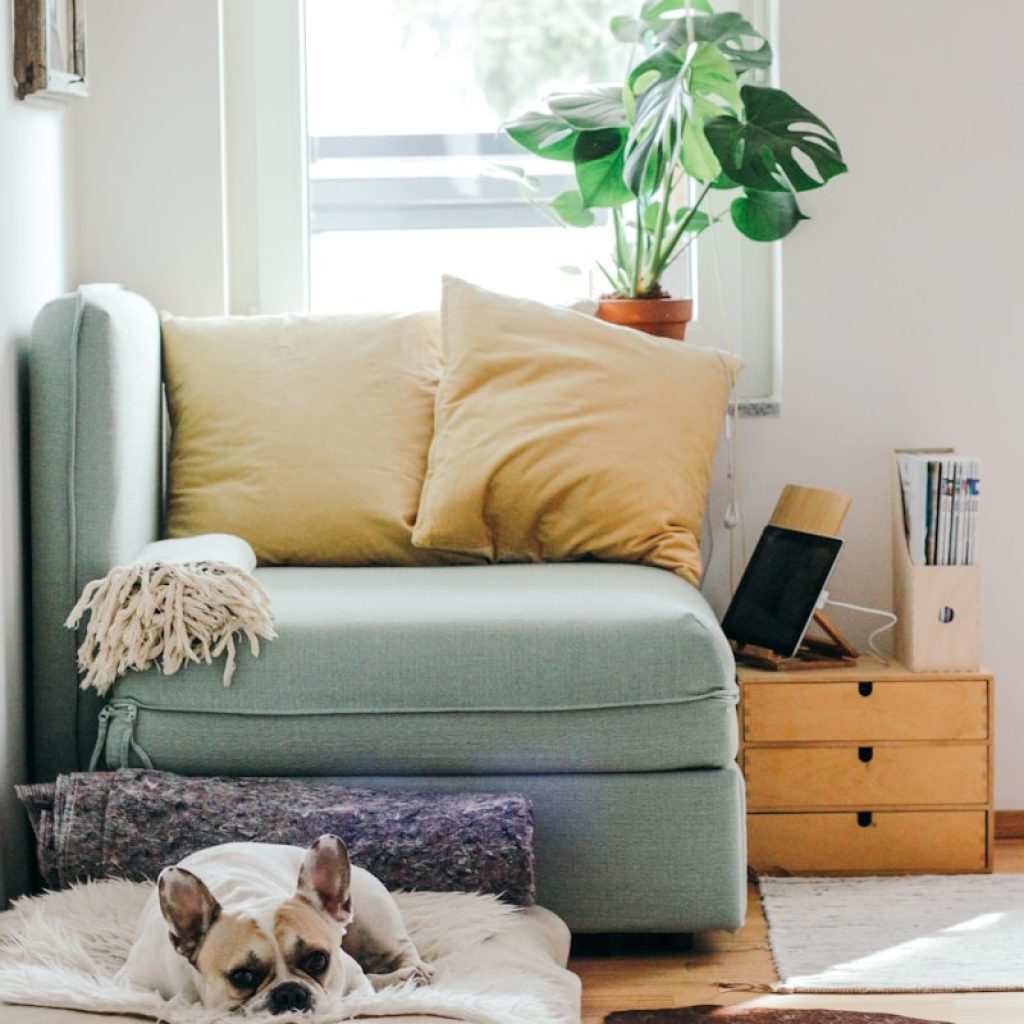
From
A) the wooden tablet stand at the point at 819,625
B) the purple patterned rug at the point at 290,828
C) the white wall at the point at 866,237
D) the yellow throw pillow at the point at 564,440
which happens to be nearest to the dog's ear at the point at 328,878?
the purple patterned rug at the point at 290,828

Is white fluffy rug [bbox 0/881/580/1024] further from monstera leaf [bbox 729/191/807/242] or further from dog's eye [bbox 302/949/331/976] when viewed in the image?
monstera leaf [bbox 729/191/807/242]

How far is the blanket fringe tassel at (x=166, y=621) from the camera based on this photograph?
2.06 m

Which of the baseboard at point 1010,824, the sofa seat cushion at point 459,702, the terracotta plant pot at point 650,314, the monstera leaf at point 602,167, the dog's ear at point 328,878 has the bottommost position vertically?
the baseboard at point 1010,824

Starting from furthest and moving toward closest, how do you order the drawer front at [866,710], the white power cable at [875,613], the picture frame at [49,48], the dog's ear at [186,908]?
the white power cable at [875,613] < the drawer front at [866,710] < the picture frame at [49,48] < the dog's ear at [186,908]

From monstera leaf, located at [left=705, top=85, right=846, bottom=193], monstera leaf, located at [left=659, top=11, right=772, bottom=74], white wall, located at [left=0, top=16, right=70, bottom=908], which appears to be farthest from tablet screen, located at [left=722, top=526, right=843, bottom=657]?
white wall, located at [left=0, top=16, right=70, bottom=908]

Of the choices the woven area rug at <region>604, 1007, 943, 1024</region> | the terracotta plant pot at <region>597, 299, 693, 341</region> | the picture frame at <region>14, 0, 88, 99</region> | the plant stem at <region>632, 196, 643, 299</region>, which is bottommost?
the woven area rug at <region>604, 1007, 943, 1024</region>

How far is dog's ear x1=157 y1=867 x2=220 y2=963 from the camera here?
1.57m

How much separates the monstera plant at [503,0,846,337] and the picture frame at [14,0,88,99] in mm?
792

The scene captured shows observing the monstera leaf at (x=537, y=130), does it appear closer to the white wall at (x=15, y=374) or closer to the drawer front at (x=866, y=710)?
the white wall at (x=15, y=374)

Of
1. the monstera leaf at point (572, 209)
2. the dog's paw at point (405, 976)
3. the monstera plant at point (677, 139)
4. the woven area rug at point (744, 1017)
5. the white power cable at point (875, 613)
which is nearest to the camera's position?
the dog's paw at point (405, 976)

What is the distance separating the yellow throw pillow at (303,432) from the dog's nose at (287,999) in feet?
3.64

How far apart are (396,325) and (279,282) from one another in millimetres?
411

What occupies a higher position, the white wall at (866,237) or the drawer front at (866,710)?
the white wall at (866,237)

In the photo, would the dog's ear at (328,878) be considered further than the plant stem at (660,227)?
No
